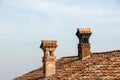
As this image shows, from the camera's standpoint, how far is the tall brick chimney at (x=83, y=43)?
2305 centimetres

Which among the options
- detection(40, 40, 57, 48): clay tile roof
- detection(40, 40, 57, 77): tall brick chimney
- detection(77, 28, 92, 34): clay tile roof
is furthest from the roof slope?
detection(77, 28, 92, 34): clay tile roof

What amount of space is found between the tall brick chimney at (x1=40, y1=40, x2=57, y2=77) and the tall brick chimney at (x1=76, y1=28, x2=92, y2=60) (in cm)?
151

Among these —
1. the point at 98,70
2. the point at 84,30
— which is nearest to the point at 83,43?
the point at 84,30

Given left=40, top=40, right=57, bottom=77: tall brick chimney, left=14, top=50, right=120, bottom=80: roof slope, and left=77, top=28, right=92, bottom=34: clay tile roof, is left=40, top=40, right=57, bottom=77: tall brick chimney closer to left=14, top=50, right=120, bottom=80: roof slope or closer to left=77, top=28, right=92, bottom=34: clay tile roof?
left=14, top=50, right=120, bottom=80: roof slope

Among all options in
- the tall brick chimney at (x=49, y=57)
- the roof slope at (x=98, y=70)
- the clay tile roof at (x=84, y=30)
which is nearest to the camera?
the roof slope at (x=98, y=70)

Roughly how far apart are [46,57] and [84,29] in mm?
2738

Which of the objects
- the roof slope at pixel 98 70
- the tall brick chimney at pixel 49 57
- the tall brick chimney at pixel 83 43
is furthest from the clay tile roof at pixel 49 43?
the roof slope at pixel 98 70

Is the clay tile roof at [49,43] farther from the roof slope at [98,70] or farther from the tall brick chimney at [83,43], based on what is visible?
the roof slope at [98,70]

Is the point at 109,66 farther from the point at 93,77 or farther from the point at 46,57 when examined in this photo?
the point at 46,57

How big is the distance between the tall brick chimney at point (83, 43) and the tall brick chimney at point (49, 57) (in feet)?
4.94

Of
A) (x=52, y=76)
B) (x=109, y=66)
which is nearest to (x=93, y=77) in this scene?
(x=109, y=66)

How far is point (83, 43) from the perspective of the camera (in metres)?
23.3

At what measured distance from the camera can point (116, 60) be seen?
1852cm

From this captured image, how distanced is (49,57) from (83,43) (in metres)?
2.14
